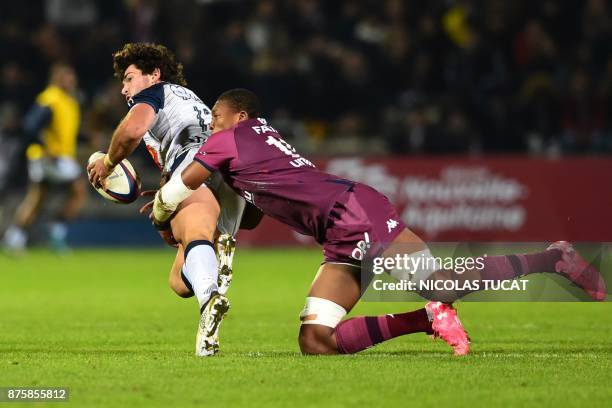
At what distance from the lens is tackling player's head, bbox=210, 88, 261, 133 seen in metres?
7.64

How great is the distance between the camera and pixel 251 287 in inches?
525

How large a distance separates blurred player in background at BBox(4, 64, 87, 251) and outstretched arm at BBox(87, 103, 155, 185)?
10.6m

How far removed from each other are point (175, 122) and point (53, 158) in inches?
424

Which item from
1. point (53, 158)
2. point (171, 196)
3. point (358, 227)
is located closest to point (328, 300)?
point (358, 227)

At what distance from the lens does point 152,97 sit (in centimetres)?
790

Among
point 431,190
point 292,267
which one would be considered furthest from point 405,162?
point 292,267

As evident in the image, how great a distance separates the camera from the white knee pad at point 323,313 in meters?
7.24

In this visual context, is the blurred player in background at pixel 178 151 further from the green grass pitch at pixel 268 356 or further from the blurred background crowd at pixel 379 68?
the blurred background crowd at pixel 379 68

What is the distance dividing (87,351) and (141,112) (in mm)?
1521

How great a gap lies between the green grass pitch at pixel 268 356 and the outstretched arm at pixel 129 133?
3.95ft

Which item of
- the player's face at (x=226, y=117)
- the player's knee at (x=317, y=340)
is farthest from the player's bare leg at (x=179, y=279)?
the player's knee at (x=317, y=340)

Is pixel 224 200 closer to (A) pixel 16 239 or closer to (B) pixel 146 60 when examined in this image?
(B) pixel 146 60

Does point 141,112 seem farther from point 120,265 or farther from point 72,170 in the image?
point 72,170
